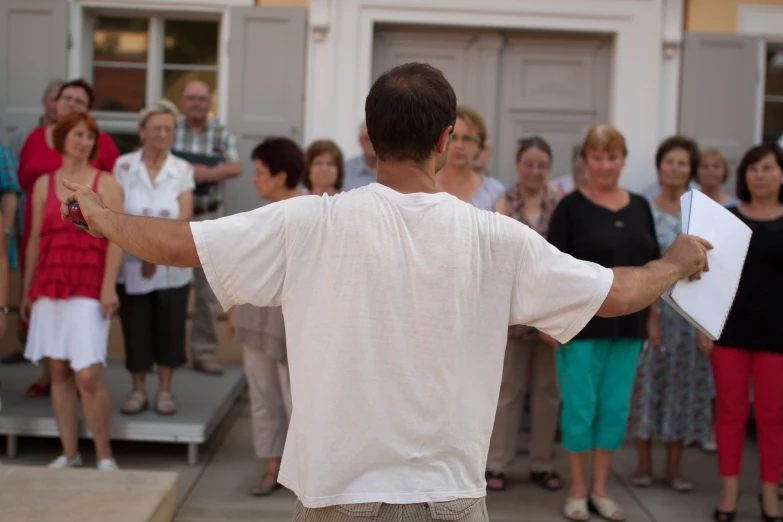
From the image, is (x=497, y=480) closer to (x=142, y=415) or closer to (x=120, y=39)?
(x=142, y=415)

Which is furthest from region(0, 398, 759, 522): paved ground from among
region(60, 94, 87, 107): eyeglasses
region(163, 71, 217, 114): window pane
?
region(163, 71, 217, 114): window pane

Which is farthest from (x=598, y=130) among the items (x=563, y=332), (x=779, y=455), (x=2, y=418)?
(x=2, y=418)

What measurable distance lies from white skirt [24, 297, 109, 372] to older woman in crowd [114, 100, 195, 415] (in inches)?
21.7

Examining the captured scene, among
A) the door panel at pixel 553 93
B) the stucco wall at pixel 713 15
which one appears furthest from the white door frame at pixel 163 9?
the stucco wall at pixel 713 15

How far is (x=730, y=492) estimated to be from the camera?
465 centimetres

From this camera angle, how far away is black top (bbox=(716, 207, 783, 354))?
4.55 m

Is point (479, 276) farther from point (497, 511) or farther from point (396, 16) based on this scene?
point (396, 16)

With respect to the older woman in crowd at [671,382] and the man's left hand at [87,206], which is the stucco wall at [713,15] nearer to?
the older woman in crowd at [671,382]

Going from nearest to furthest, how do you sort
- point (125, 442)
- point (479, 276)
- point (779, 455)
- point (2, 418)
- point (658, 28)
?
point (479, 276)
point (779, 455)
point (2, 418)
point (125, 442)
point (658, 28)

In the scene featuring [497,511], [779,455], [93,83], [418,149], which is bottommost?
[497,511]

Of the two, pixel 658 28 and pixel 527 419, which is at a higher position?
pixel 658 28

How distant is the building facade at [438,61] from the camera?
728 centimetres

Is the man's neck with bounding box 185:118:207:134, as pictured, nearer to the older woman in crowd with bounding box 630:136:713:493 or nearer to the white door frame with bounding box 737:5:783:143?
the older woman in crowd with bounding box 630:136:713:493

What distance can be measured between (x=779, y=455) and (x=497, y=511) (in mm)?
1354
